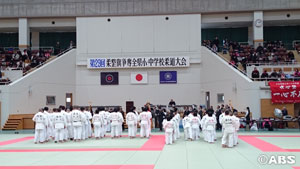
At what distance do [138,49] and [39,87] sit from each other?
9116mm

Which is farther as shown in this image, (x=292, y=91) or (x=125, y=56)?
(x=125, y=56)

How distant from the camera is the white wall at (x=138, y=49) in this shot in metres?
30.0

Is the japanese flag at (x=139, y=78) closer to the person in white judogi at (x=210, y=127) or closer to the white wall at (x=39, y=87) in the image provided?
the white wall at (x=39, y=87)

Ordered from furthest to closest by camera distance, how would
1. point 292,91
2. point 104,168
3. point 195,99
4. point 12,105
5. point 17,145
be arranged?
point 195,99 < point 12,105 < point 292,91 < point 17,145 < point 104,168

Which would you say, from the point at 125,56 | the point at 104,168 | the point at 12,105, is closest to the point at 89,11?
the point at 125,56

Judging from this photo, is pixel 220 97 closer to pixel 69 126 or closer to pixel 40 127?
pixel 69 126

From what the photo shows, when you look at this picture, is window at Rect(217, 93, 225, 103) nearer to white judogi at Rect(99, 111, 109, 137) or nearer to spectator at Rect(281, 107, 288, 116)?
spectator at Rect(281, 107, 288, 116)

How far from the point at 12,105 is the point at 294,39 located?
2666 cm

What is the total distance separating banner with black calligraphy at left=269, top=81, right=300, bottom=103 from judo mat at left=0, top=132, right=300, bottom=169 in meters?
6.80

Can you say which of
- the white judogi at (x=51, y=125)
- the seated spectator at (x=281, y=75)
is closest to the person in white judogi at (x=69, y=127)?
the white judogi at (x=51, y=125)

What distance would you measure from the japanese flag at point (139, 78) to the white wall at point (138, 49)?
379 millimetres

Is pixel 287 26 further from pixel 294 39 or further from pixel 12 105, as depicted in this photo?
pixel 12 105

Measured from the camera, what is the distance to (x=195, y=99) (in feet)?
98.0

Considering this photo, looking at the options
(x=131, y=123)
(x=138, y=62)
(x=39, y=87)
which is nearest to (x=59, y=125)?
(x=131, y=123)
